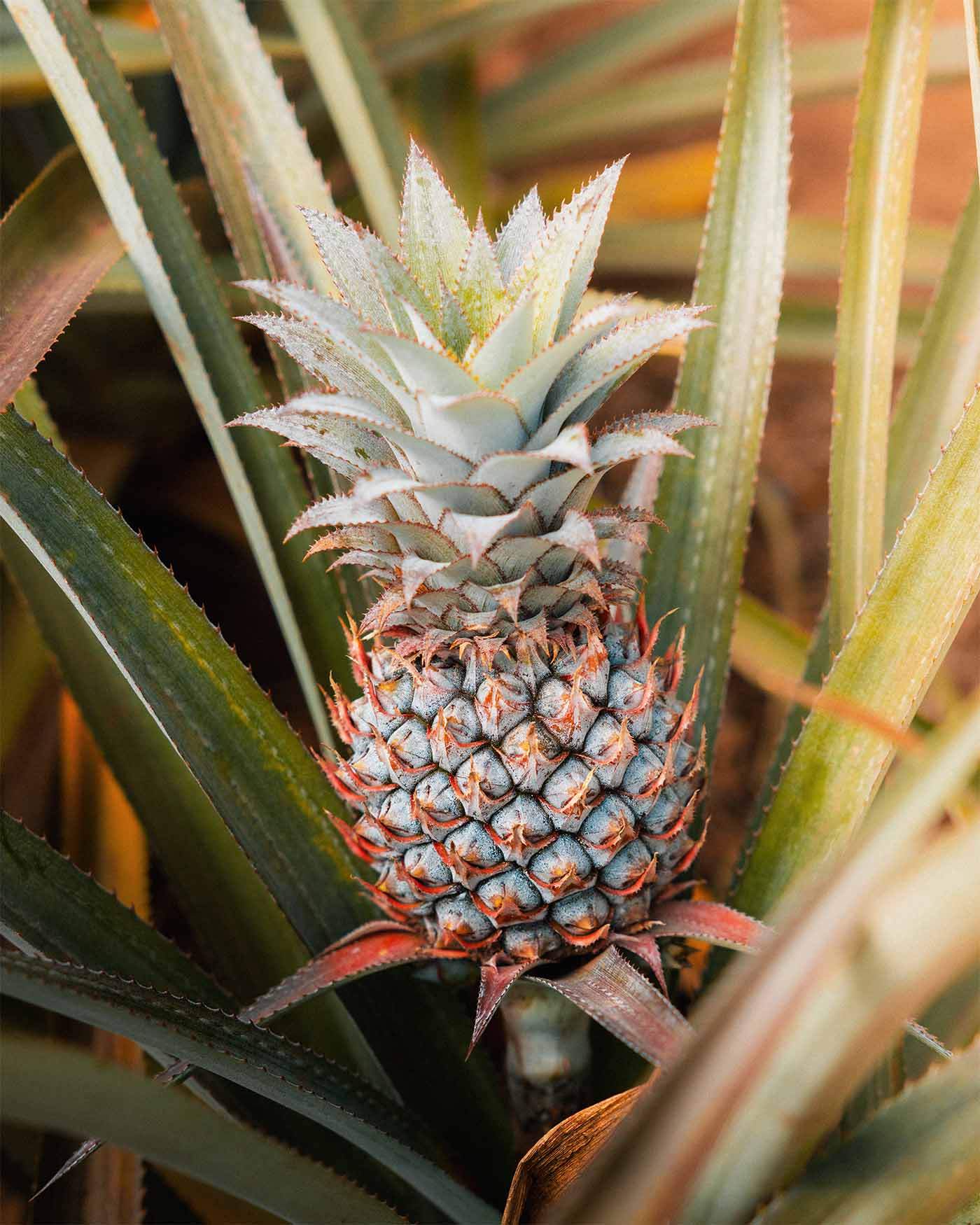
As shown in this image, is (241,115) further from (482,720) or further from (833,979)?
(833,979)

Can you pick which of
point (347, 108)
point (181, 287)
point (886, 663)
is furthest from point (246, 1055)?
point (347, 108)

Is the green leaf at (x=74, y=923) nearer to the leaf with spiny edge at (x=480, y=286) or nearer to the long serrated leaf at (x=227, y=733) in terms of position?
the long serrated leaf at (x=227, y=733)

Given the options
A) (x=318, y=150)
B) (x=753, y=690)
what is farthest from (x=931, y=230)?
(x=318, y=150)

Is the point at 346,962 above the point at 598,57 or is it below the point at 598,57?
below

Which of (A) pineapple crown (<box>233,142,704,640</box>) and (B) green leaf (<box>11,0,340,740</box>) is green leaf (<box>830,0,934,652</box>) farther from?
(B) green leaf (<box>11,0,340,740</box>)

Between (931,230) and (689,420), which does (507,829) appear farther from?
(931,230)

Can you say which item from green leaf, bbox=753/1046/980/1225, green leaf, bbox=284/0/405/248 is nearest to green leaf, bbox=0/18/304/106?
green leaf, bbox=284/0/405/248
